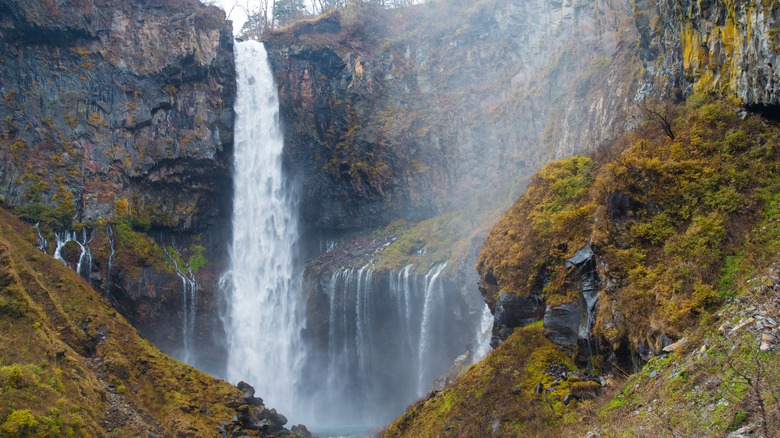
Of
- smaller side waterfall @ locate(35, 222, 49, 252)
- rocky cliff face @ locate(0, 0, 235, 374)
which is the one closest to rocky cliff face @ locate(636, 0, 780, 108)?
rocky cliff face @ locate(0, 0, 235, 374)

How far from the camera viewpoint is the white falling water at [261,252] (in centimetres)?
3634

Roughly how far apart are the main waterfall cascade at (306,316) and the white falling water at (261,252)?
7 centimetres

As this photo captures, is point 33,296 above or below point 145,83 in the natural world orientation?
below

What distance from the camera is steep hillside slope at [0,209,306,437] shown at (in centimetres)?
1681

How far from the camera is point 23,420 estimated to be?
15438mm

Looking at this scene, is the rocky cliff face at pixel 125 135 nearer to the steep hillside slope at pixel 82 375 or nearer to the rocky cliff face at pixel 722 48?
the steep hillside slope at pixel 82 375

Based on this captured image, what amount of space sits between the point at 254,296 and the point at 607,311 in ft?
100.0

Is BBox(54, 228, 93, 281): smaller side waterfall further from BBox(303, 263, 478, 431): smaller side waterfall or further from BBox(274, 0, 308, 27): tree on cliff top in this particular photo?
BBox(274, 0, 308, 27): tree on cliff top

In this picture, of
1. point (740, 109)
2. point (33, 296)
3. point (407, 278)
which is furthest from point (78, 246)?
point (740, 109)

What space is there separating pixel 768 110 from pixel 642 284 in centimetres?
512

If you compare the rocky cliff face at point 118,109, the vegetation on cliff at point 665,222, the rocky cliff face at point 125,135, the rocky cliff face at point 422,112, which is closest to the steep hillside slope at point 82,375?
the rocky cliff face at point 125,135

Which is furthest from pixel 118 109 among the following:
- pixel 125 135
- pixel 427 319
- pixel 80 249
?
pixel 427 319

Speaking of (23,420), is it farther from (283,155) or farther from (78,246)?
(283,155)

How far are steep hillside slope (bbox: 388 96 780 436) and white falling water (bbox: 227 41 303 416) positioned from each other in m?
21.6
